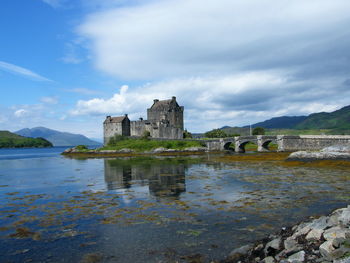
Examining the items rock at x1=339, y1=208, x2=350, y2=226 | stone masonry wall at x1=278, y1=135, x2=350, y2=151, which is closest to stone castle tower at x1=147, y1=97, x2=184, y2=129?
stone masonry wall at x1=278, y1=135, x2=350, y2=151

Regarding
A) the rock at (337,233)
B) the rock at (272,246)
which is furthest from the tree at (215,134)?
the rock at (337,233)

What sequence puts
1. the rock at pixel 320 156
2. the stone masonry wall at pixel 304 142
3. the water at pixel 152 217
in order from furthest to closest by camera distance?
the stone masonry wall at pixel 304 142 < the rock at pixel 320 156 < the water at pixel 152 217

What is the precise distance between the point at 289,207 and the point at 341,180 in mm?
12288

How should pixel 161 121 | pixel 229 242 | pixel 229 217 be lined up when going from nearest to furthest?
1. pixel 229 242
2. pixel 229 217
3. pixel 161 121

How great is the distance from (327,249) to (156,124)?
8447 centimetres

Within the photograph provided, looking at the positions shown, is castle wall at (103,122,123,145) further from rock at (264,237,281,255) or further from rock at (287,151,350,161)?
rock at (264,237,281,255)

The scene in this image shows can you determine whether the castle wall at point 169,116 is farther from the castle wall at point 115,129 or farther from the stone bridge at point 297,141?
the stone bridge at point 297,141

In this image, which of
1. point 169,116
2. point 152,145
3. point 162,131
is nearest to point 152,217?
point 152,145

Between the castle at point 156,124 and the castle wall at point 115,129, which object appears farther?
the castle wall at point 115,129

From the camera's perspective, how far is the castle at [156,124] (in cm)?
8996

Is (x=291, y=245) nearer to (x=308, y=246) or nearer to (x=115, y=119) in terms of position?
(x=308, y=246)

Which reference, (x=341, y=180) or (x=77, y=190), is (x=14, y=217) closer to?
(x=77, y=190)

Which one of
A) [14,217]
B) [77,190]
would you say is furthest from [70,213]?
[77,190]

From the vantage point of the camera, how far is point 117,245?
37.8 feet
